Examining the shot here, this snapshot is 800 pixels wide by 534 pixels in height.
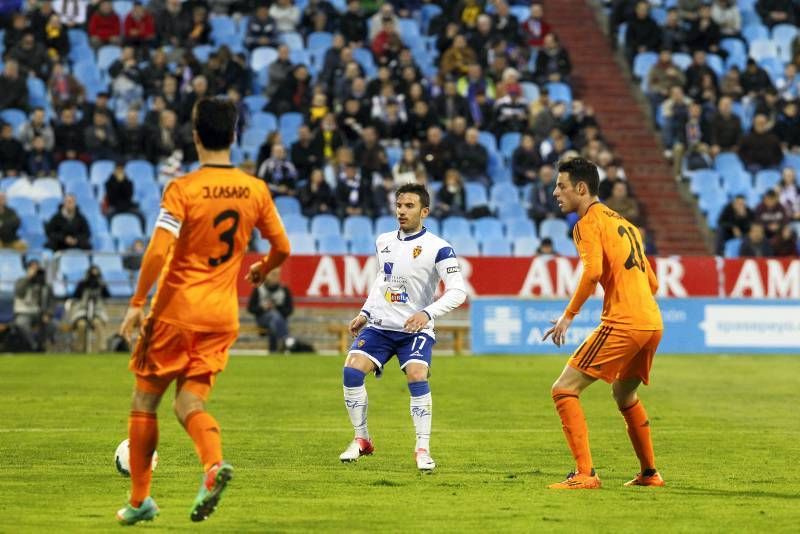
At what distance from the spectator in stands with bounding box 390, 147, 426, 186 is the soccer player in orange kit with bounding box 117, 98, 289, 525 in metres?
20.1

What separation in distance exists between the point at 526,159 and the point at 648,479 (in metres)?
20.3

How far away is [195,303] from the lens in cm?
795

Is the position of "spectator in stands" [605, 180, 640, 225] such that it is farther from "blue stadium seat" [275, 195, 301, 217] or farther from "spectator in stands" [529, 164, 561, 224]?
"blue stadium seat" [275, 195, 301, 217]

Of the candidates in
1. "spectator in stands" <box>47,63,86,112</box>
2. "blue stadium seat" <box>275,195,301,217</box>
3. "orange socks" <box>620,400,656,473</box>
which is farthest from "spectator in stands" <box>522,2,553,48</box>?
"orange socks" <box>620,400,656,473</box>

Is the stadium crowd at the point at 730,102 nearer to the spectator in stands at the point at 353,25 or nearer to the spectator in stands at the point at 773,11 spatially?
the spectator in stands at the point at 773,11

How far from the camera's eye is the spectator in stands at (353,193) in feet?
93.1

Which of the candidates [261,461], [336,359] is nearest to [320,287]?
[336,359]

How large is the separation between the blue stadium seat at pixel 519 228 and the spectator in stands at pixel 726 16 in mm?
9654

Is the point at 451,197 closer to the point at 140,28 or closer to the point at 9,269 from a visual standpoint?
the point at 140,28

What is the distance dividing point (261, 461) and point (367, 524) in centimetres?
333

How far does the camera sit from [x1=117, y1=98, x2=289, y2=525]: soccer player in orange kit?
7.93m

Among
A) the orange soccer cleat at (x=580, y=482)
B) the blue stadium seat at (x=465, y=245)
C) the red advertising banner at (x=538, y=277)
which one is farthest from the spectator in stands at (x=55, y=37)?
the orange soccer cleat at (x=580, y=482)

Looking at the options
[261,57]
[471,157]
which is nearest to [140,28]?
[261,57]

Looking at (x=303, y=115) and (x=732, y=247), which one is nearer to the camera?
(x=732, y=247)
